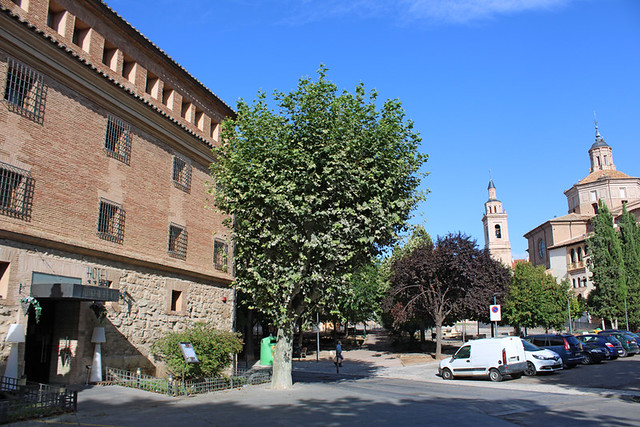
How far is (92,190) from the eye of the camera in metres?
16.5

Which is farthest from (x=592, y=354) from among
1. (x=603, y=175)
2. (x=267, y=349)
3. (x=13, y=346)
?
(x=603, y=175)

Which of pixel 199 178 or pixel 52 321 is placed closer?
pixel 52 321

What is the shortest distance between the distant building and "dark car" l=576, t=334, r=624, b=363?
43.5 metres

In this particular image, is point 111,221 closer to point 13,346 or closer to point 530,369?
point 13,346

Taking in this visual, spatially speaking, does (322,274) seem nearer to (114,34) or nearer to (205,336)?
(205,336)

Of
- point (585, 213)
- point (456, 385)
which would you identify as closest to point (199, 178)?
point (456, 385)

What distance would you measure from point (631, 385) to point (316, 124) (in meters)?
15.2

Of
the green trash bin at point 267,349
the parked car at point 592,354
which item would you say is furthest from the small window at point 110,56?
the parked car at point 592,354

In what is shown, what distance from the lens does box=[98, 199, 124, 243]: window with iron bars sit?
1681 cm

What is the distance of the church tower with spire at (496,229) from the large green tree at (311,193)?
106 metres

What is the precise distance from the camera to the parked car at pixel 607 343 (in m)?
28.3

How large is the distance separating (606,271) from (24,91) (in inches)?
2440

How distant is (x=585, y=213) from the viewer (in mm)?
84812

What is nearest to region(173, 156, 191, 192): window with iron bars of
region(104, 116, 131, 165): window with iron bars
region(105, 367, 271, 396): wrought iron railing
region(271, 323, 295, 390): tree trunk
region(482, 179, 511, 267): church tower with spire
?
region(104, 116, 131, 165): window with iron bars
